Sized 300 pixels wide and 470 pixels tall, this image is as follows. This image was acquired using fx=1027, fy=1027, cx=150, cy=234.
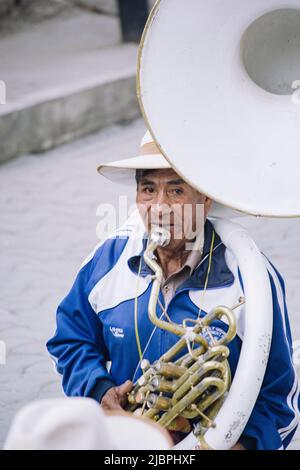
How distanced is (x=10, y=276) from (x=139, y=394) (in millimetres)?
3275

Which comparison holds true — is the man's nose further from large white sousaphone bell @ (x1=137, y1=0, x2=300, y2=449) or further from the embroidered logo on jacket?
the embroidered logo on jacket

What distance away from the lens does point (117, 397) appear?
3.04 metres

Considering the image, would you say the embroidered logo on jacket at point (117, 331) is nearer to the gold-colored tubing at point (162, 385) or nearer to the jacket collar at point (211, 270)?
the jacket collar at point (211, 270)

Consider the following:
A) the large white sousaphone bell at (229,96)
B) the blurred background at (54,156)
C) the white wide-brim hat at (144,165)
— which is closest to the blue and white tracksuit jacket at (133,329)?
the white wide-brim hat at (144,165)

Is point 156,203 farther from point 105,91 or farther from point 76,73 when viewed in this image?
point 76,73

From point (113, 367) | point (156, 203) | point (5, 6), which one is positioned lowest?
point (5, 6)

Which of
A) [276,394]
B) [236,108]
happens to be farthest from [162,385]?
[236,108]

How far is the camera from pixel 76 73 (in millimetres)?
9461

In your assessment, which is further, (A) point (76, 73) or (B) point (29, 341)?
(A) point (76, 73)

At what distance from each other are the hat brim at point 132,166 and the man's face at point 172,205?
0.16 ft

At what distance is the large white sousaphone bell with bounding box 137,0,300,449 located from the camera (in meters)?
2.87

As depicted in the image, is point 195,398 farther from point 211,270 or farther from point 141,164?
point 141,164

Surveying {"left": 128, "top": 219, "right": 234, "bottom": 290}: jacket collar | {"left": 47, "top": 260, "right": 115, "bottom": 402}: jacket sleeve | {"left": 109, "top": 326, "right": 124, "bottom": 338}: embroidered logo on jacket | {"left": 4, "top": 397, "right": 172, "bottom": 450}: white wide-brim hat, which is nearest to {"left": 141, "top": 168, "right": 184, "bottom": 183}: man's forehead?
Answer: {"left": 128, "top": 219, "right": 234, "bottom": 290}: jacket collar
